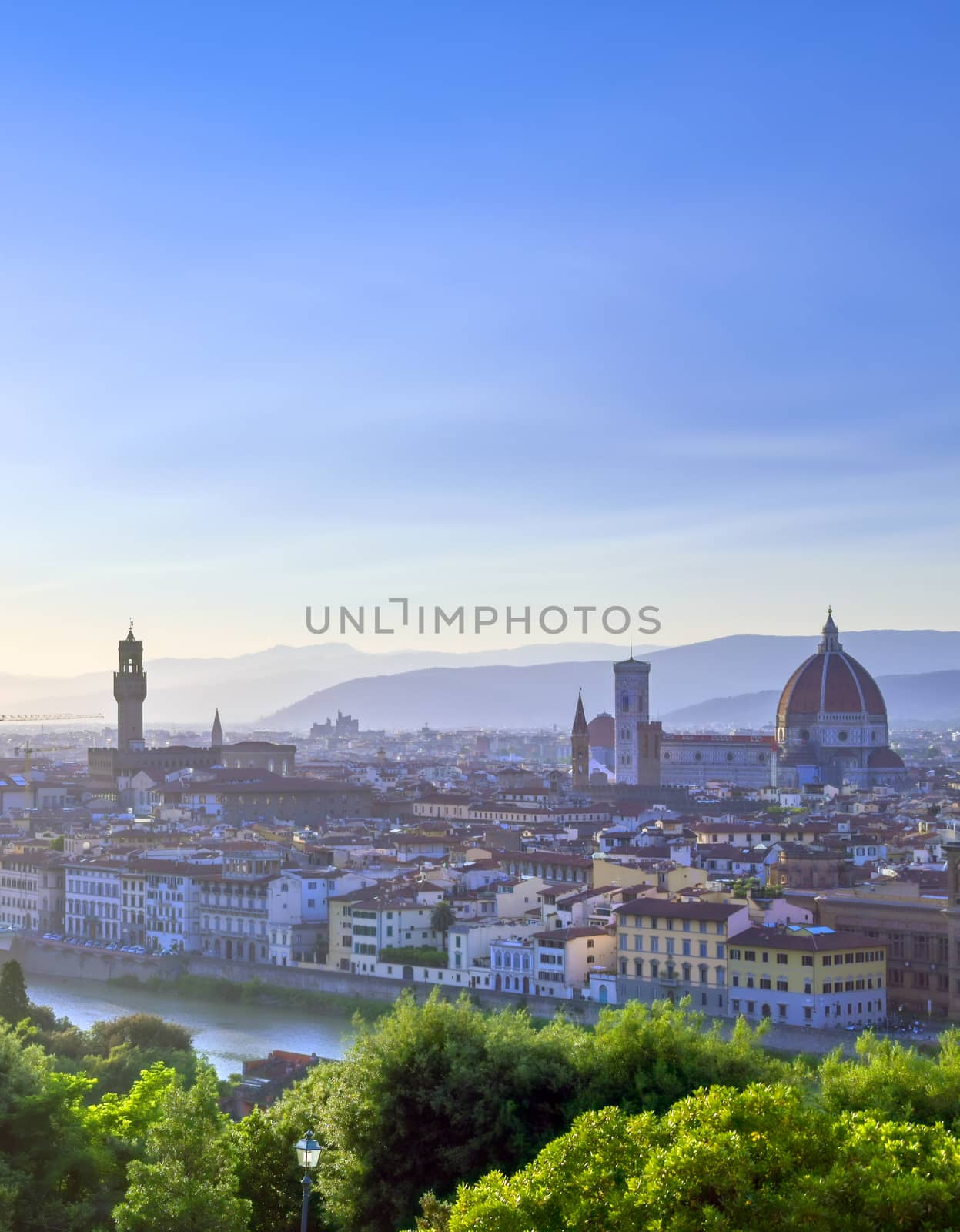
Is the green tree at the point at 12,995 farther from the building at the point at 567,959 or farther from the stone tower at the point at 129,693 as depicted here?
the stone tower at the point at 129,693

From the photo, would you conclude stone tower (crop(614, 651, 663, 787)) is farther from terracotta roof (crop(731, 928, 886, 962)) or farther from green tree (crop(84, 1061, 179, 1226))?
green tree (crop(84, 1061, 179, 1226))

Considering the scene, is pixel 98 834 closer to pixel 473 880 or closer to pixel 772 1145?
pixel 473 880

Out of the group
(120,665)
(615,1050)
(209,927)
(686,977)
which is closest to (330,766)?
(120,665)

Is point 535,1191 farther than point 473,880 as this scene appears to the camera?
No

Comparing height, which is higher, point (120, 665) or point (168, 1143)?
point (120, 665)

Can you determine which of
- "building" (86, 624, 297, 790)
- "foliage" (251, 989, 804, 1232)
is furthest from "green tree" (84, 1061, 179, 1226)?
"building" (86, 624, 297, 790)

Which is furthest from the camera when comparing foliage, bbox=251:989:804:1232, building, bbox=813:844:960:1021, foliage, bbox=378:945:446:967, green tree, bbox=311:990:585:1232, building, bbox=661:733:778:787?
building, bbox=661:733:778:787
